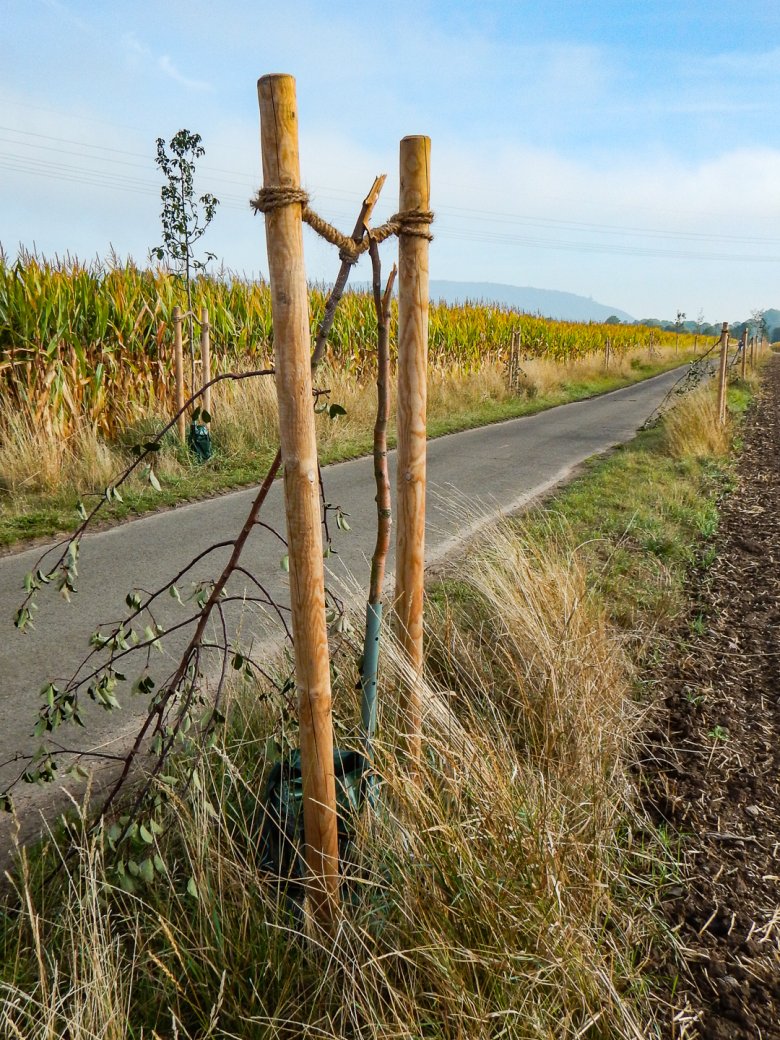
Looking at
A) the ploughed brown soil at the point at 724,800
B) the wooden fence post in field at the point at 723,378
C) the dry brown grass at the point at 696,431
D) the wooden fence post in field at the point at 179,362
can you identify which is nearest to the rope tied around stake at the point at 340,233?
the ploughed brown soil at the point at 724,800

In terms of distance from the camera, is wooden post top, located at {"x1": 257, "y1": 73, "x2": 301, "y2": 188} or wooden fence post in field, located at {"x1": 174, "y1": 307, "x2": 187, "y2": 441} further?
wooden fence post in field, located at {"x1": 174, "y1": 307, "x2": 187, "y2": 441}

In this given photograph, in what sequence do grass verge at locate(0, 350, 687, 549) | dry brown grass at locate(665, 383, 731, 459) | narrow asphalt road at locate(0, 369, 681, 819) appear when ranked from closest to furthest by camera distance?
narrow asphalt road at locate(0, 369, 681, 819)
grass verge at locate(0, 350, 687, 549)
dry brown grass at locate(665, 383, 731, 459)

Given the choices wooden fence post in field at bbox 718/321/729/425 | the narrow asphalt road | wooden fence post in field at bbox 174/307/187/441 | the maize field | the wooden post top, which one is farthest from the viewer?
wooden fence post in field at bbox 718/321/729/425

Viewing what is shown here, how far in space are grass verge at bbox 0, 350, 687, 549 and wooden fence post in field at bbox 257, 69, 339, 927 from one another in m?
2.44

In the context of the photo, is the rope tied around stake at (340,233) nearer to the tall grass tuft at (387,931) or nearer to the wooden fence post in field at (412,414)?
the wooden fence post in field at (412,414)

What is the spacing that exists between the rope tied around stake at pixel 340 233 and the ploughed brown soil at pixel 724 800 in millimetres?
2176

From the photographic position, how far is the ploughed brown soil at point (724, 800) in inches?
88.4

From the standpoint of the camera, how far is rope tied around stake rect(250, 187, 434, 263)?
5.86 ft

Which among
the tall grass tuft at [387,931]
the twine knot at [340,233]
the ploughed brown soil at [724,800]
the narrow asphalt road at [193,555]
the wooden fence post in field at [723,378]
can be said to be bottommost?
the ploughed brown soil at [724,800]

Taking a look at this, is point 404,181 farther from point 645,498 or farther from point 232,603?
point 645,498

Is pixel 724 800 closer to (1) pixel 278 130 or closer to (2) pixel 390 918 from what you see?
(2) pixel 390 918

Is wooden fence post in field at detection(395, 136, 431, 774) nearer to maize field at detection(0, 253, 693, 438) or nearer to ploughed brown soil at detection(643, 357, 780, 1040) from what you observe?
ploughed brown soil at detection(643, 357, 780, 1040)

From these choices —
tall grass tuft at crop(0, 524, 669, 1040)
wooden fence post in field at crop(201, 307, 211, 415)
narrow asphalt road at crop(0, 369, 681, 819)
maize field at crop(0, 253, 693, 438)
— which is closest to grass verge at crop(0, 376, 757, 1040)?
tall grass tuft at crop(0, 524, 669, 1040)

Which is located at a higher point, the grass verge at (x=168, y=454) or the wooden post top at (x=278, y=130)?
the wooden post top at (x=278, y=130)
